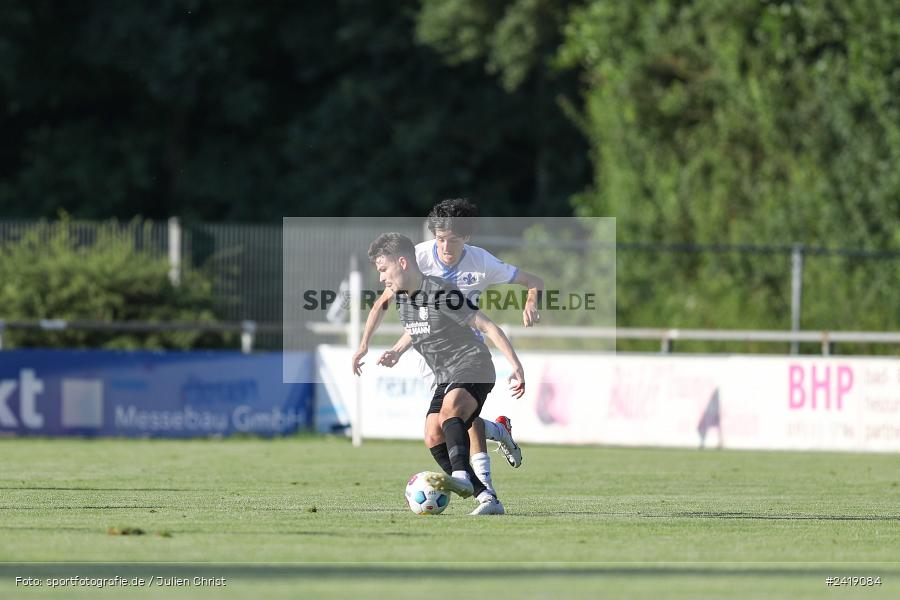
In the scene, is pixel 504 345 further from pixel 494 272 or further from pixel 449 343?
pixel 494 272

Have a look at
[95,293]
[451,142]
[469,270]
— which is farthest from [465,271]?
[451,142]

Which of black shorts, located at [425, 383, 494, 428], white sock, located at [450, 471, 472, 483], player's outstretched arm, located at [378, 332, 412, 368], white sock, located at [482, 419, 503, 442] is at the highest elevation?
player's outstretched arm, located at [378, 332, 412, 368]

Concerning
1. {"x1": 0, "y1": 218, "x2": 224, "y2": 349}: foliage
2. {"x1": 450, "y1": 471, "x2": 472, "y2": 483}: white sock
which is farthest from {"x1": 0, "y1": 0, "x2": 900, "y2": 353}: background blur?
{"x1": 450, "y1": 471, "x2": 472, "y2": 483}: white sock

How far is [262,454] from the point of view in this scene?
687 inches

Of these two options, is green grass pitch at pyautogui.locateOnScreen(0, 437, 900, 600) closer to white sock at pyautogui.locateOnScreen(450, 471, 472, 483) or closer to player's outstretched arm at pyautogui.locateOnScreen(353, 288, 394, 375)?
white sock at pyautogui.locateOnScreen(450, 471, 472, 483)

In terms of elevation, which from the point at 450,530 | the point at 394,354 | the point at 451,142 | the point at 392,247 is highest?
the point at 451,142

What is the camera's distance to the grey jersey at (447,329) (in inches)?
410

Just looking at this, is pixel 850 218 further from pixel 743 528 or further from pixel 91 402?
pixel 743 528

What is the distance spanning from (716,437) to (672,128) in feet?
48.4

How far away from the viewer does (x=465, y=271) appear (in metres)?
10.6

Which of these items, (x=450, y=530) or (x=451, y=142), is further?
(x=451, y=142)

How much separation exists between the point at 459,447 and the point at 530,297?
116 centimetres

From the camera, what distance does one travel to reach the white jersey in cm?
1059

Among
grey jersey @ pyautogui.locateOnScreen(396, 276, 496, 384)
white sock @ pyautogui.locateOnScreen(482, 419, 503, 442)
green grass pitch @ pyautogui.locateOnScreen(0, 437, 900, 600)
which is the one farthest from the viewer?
white sock @ pyautogui.locateOnScreen(482, 419, 503, 442)
